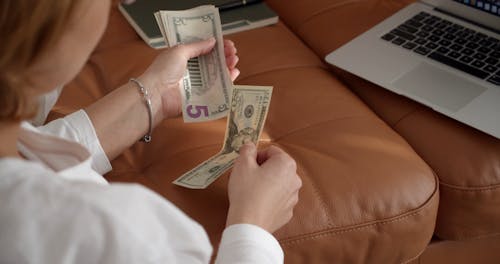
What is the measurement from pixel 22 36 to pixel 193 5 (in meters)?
1.19

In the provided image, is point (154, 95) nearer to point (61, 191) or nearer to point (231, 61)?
point (231, 61)

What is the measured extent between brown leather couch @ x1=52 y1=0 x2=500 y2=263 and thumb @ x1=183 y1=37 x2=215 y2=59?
144mm

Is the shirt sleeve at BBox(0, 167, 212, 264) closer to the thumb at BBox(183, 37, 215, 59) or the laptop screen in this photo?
the thumb at BBox(183, 37, 215, 59)

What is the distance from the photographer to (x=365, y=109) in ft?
4.69

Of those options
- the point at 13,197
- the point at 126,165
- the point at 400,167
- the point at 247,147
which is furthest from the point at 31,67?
the point at 400,167

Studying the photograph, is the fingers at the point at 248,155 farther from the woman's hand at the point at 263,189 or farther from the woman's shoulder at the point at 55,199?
the woman's shoulder at the point at 55,199

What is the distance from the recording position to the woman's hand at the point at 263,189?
106cm

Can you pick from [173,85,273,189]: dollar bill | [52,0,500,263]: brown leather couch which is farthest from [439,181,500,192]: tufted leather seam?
[173,85,273,189]: dollar bill

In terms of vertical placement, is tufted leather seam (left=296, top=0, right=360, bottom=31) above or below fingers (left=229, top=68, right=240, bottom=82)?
below

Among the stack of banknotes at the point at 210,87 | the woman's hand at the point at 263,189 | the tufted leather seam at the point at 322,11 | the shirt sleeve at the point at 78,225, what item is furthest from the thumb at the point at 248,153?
the tufted leather seam at the point at 322,11

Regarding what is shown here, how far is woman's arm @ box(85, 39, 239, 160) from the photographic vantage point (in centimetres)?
128

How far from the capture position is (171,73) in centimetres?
136

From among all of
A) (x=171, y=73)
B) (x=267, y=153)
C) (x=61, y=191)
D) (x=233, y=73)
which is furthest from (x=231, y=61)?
(x=61, y=191)

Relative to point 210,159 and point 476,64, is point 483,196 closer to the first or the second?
point 476,64
